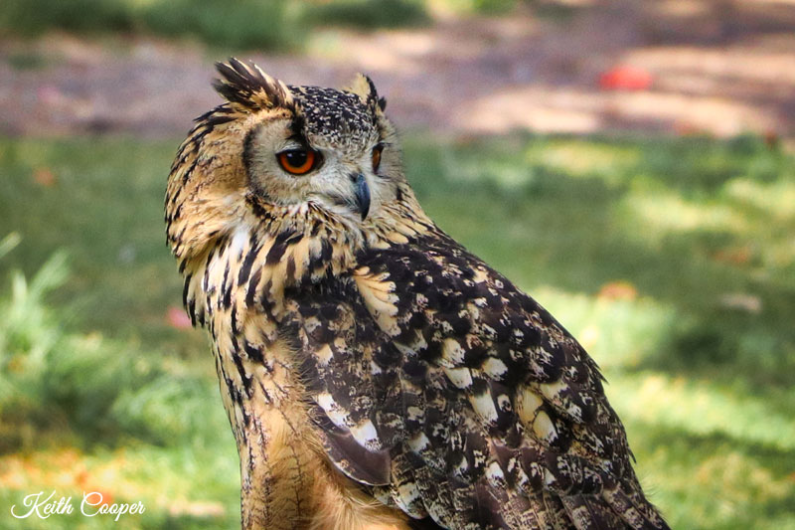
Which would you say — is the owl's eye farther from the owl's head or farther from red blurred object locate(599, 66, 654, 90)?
red blurred object locate(599, 66, 654, 90)

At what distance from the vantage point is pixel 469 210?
6.26 m

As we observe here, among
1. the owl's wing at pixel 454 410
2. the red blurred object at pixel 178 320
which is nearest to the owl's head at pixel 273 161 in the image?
the owl's wing at pixel 454 410

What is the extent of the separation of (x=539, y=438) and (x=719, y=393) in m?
2.30

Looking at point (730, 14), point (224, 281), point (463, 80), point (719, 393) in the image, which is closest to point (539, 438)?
point (224, 281)

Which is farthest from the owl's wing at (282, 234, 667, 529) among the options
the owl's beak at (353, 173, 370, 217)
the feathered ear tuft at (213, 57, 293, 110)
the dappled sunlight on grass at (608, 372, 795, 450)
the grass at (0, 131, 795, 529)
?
the dappled sunlight on grass at (608, 372, 795, 450)

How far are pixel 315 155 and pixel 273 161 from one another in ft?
0.34

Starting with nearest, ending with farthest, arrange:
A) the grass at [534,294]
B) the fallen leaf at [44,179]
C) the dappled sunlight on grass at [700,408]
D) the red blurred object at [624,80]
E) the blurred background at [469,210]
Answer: the grass at [534,294] → the blurred background at [469,210] → the dappled sunlight on grass at [700,408] → the fallen leaf at [44,179] → the red blurred object at [624,80]

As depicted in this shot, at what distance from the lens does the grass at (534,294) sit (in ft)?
11.5

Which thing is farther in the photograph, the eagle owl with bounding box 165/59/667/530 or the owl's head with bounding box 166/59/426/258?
the owl's head with bounding box 166/59/426/258

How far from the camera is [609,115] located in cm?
885

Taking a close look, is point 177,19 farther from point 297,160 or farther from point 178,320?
point 297,160

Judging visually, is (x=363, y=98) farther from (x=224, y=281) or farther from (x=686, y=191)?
(x=686, y=191)

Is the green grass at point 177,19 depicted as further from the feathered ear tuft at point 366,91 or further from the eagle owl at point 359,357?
the eagle owl at point 359,357

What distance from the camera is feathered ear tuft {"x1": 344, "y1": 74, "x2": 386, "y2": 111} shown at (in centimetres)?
258
